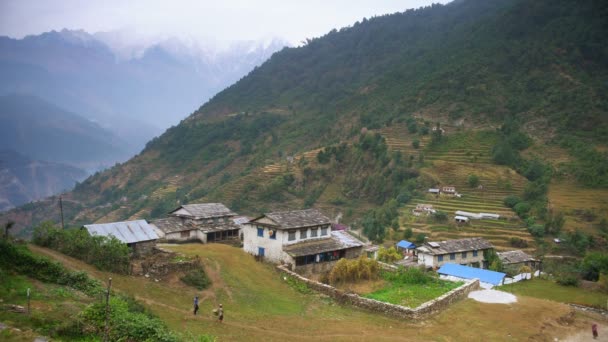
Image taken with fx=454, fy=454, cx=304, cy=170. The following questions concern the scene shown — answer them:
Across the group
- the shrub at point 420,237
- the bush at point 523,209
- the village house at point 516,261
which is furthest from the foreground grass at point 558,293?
the bush at point 523,209

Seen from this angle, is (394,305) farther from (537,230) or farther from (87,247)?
(537,230)

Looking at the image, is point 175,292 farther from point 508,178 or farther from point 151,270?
point 508,178

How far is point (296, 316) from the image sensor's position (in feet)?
65.6

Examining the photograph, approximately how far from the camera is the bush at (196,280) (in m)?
A: 20.8

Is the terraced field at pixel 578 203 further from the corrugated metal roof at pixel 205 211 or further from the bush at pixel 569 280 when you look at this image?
the corrugated metal roof at pixel 205 211

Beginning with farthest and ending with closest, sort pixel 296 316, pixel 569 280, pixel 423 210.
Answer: pixel 423 210 < pixel 569 280 < pixel 296 316

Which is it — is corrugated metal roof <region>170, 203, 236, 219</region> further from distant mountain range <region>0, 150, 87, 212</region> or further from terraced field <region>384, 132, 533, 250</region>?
distant mountain range <region>0, 150, 87, 212</region>

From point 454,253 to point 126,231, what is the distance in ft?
89.1

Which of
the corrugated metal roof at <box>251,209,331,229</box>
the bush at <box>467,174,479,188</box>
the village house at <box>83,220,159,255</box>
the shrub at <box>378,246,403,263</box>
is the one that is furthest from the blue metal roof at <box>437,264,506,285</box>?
the bush at <box>467,174,479,188</box>

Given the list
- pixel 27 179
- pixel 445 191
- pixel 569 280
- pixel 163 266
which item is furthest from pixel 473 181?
pixel 27 179

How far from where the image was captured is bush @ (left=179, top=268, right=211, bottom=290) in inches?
820

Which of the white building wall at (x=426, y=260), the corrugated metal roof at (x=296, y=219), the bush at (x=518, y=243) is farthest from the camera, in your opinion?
the bush at (x=518, y=243)

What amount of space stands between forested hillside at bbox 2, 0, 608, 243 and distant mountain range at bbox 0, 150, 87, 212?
2487 inches

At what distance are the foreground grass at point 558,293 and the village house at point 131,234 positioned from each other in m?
23.3
